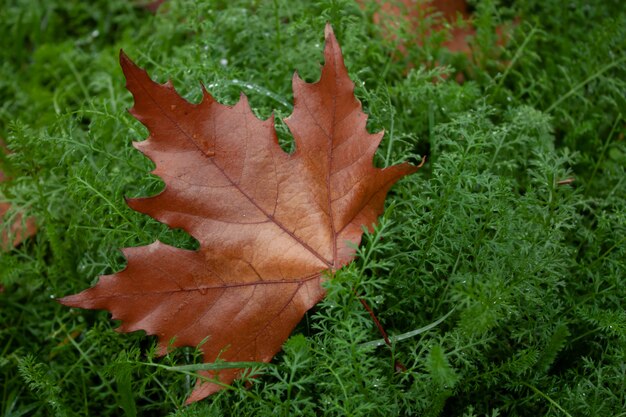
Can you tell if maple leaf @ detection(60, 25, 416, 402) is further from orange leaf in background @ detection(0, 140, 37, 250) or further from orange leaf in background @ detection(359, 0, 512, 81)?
orange leaf in background @ detection(359, 0, 512, 81)

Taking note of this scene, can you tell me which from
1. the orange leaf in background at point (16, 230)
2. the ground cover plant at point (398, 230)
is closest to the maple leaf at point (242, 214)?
the ground cover plant at point (398, 230)

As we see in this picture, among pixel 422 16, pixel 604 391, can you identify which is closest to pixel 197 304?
pixel 604 391

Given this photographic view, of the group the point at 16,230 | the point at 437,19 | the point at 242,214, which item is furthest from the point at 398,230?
the point at 16,230

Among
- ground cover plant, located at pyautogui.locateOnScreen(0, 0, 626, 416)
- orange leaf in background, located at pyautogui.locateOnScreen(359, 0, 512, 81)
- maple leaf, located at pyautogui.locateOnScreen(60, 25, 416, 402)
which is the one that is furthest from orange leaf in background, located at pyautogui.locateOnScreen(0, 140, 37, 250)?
orange leaf in background, located at pyautogui.locateOnScreen(359, 0, 512, 81)

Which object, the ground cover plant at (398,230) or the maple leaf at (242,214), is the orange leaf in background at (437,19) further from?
the maple leaf at (242,214)

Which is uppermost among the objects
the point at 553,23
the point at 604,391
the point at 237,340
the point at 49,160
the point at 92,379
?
the point at 553,23

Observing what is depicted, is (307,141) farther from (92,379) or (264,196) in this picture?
(92,379)
